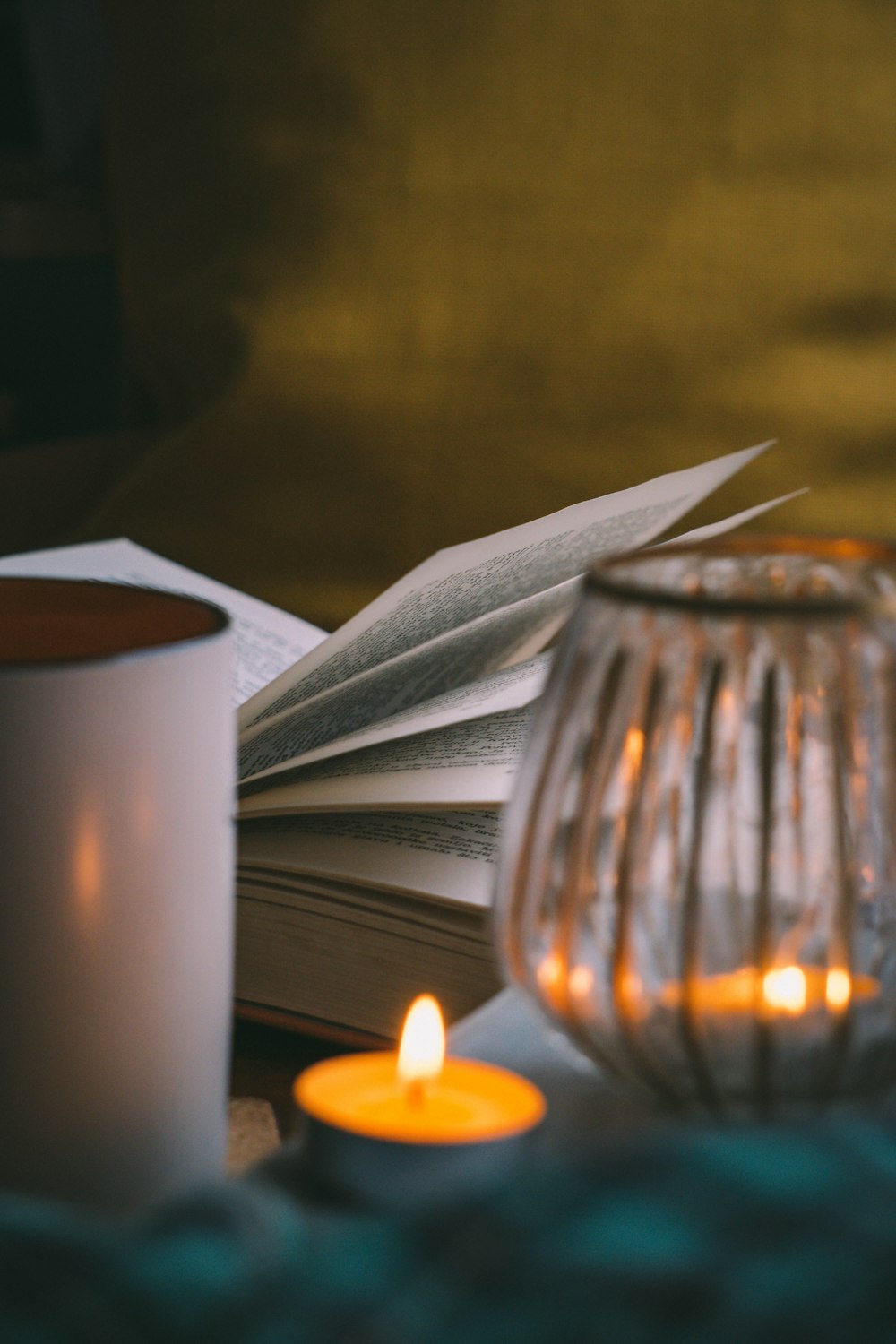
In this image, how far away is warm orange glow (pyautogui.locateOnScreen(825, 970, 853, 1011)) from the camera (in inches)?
10.8

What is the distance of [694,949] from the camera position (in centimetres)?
28

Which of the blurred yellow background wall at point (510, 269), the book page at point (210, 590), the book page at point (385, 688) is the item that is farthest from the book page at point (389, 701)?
the blurred yellow background wall at point (510, 269)

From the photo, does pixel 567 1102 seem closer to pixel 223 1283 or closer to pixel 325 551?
pixel 223 1283

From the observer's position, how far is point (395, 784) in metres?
0.47

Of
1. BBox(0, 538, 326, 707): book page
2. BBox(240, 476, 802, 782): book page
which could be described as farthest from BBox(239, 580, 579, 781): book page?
BBox(0, 538, 326, 707): book page

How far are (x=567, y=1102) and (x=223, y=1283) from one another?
19 centimetres

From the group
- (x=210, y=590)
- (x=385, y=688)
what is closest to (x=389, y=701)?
(x=385, y=688)

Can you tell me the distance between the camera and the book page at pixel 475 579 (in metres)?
0.47

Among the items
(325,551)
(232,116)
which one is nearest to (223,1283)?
(325,551)

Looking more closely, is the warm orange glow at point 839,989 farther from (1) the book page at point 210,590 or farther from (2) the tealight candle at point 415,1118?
(1) the book page at point 210,590

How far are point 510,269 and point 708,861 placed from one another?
0.72 m

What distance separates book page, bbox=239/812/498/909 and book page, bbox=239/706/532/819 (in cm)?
1

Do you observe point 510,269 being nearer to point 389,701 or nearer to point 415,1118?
point 389,701

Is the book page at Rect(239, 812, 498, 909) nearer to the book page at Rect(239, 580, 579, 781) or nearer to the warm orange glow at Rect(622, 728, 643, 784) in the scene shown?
the book page at Rect(239, 580, 579, 781)
